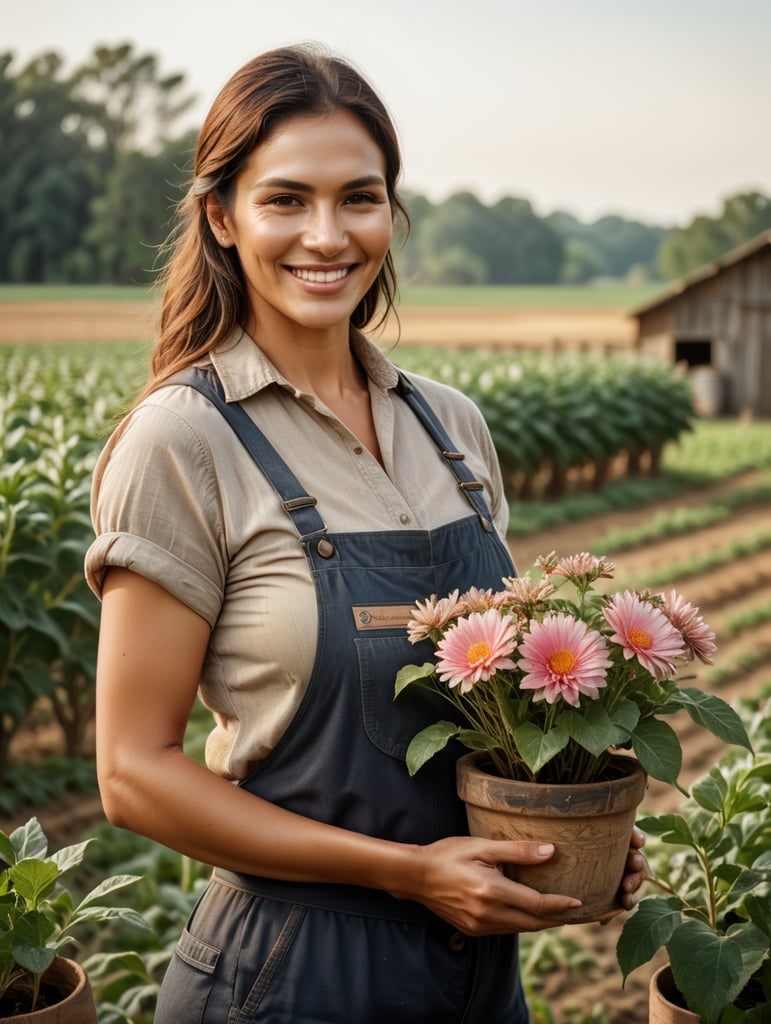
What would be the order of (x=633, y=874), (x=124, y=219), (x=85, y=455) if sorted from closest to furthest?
1. (x=633, y=874)
2. (x=85, y=455)
3. (x=124, y=219)

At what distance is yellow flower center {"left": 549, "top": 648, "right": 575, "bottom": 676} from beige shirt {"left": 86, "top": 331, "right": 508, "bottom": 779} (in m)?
0.29

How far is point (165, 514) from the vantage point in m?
1.61

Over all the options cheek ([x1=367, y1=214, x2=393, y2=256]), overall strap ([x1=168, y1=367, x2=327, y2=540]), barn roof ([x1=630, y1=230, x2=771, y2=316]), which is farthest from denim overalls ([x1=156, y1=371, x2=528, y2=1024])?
barn roof ([x1=630, y1=230, x2=771, y2=316])

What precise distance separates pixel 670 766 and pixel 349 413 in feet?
2.47

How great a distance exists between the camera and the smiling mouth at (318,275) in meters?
1.80

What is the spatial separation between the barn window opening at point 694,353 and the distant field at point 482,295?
22.7m

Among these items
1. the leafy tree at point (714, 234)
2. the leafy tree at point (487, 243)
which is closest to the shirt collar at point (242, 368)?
the leafy tree at point (714, 234)

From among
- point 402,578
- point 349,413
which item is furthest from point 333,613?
point 349,413

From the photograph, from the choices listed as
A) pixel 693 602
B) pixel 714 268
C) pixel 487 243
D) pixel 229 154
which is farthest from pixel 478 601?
pixel 487 243

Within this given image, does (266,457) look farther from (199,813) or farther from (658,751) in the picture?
(658,751)

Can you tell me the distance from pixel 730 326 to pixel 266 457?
2188 centimetres

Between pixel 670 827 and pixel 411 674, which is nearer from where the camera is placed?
pixel 411 674

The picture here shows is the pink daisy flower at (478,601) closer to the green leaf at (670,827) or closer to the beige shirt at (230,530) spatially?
the beige shirt at (230,530)

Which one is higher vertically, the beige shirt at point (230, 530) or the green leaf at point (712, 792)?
the beige shirt at point (230, 530)
